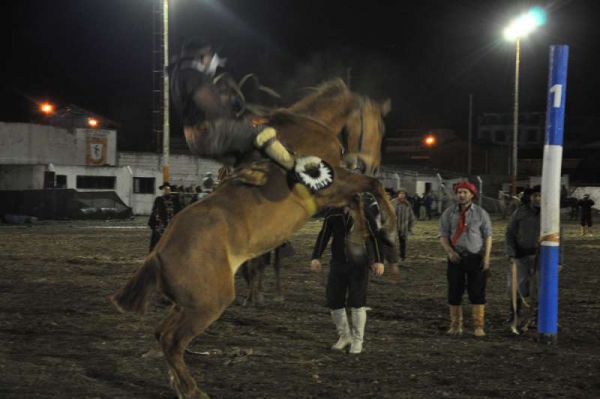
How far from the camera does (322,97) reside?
600 centimetres

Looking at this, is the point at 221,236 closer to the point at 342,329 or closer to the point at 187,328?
the point at 187,328

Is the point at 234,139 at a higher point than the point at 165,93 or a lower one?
lower

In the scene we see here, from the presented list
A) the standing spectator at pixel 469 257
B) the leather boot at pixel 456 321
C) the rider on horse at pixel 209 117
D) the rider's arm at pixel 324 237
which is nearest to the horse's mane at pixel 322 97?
the rider on horse at pixel 209 117

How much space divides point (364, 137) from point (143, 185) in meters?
37.2

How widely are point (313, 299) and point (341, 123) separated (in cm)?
577

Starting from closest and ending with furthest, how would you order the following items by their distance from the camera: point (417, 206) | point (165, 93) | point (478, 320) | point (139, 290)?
1. point (139, 290)
2. point (478, 320)
3. point (165, 93)
4. point (417, 206)

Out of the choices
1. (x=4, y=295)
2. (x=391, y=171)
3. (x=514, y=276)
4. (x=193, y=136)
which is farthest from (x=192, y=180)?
(x=193, y=136)

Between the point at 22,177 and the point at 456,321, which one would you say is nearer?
the point at 456,321

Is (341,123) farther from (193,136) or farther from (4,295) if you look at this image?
(4,295)

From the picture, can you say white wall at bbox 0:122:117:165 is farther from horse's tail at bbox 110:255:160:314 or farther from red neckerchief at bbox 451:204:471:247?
horse's tail at bbox 110:255:160:314

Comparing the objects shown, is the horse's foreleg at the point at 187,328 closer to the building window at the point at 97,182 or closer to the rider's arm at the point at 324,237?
the rider's arm at the point at 324,237

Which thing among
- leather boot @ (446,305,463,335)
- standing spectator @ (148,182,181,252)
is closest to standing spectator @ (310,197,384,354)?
leather boot @ (446,305,463,335)

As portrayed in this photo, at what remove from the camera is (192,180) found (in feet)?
144

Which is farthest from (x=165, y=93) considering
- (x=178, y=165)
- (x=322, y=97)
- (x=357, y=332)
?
(x=322, y=97)
